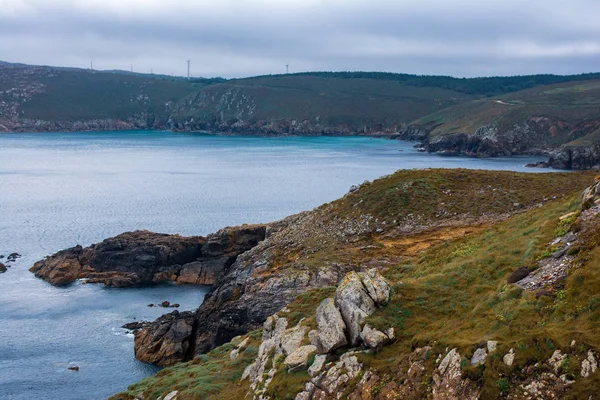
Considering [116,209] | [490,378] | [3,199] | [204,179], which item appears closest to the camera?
[490,378]

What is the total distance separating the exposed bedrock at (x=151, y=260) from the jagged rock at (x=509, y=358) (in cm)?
5799

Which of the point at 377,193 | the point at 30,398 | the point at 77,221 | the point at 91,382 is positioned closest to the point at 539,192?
the point at 377,193

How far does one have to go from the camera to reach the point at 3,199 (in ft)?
433

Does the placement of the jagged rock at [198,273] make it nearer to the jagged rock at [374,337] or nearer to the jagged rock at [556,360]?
the jagged rock at [374,337]

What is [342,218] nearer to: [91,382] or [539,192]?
[539,192]

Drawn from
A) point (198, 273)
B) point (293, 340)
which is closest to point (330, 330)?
point (293, 340)

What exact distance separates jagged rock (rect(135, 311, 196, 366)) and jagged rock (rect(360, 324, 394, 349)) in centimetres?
3062

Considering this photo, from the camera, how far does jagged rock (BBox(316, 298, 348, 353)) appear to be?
76.2ft

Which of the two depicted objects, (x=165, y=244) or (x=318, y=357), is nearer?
(x=318, y=357)

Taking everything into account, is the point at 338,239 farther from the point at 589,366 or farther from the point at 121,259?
the point at 589,366

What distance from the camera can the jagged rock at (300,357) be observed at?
23750 mm

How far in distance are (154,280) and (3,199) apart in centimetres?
7127

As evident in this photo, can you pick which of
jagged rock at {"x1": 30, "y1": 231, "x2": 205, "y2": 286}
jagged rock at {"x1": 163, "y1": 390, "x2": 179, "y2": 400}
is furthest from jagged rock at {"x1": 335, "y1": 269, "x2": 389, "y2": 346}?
jagged rock at {"x1": 30, "y1": 231, "x2": 205, "y2": 286}

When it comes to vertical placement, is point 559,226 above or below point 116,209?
above
